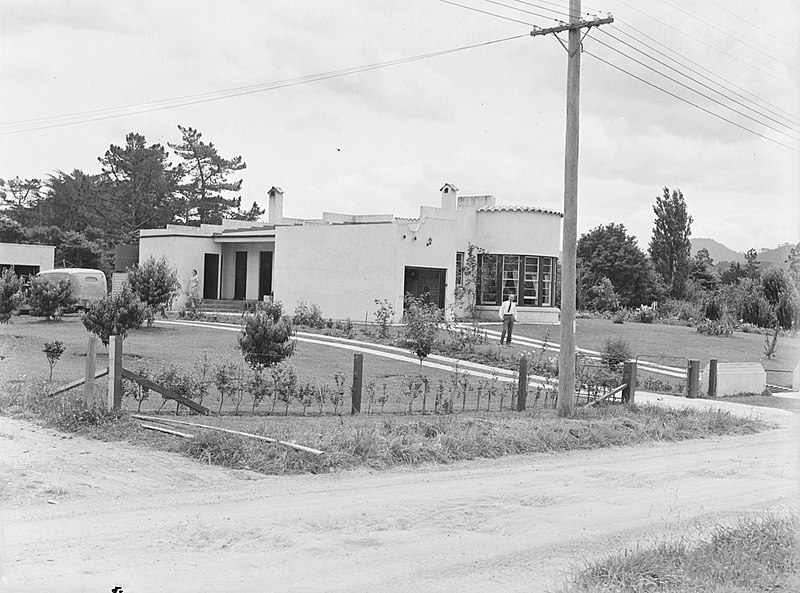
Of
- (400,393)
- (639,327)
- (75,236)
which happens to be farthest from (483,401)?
(75,236)

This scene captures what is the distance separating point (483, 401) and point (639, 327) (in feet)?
75.8

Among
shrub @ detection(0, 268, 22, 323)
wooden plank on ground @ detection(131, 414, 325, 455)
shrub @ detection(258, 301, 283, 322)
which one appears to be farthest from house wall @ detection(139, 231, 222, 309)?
wooden plank on ground @ detection(131, 414, 325, 455)

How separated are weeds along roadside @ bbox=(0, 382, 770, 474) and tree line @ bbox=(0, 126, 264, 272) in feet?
145

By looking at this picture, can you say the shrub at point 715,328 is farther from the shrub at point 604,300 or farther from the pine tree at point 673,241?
the pine tree at point 673,241

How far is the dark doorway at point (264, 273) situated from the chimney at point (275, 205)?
3761 millimetres

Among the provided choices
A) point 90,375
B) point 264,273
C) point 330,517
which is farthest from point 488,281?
point 330,517

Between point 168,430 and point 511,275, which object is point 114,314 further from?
point 511,275

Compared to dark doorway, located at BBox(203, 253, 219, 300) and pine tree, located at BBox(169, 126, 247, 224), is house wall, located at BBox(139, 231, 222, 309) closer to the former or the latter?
dark doorway, located at BBox(203, 253, 219, 300)

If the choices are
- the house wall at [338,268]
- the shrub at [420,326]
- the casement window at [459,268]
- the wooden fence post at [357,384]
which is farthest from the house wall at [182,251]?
the wooden fence post at [357,384]

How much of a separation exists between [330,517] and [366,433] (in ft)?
11.7

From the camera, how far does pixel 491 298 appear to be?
1447 inches

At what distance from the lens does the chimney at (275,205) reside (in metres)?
43.9

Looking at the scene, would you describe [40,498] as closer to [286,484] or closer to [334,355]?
[286,484]

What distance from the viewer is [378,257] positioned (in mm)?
32562
